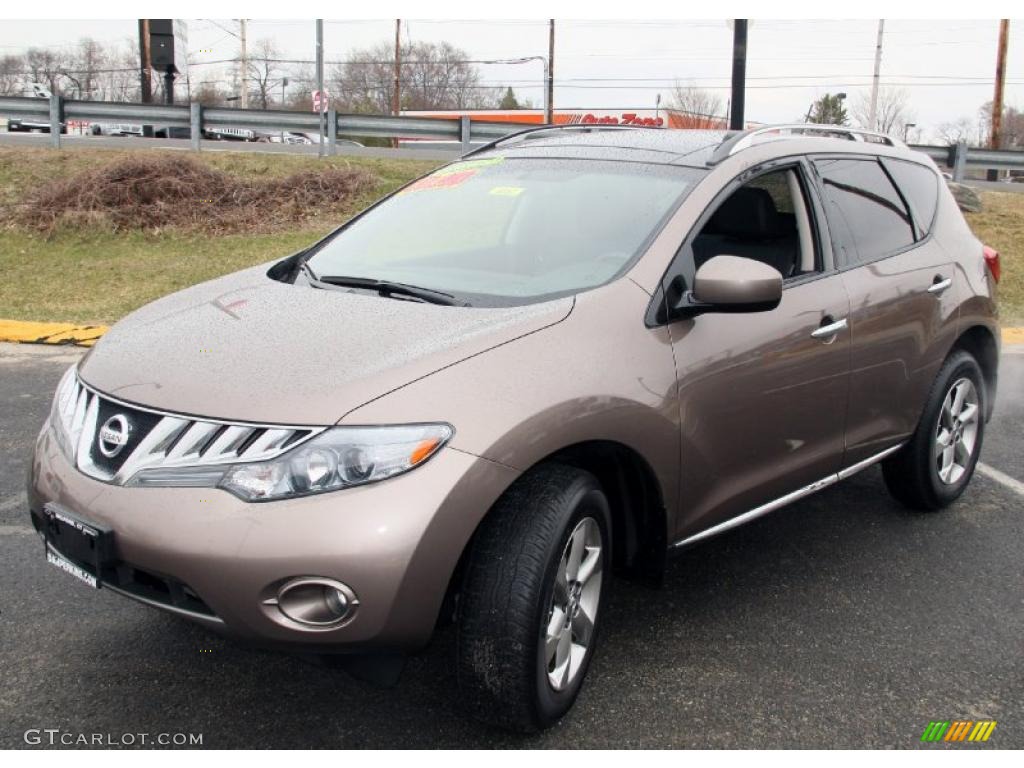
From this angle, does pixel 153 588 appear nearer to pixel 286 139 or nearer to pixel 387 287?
pixel 387 287

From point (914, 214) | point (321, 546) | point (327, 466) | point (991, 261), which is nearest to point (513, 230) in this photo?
point (327, 466)

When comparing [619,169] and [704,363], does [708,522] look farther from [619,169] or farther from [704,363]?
[619,169]

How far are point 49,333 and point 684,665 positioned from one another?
6.48 m

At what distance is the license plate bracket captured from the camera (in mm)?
2402

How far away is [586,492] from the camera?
2662 millimetres

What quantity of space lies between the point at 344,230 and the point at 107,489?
180cm

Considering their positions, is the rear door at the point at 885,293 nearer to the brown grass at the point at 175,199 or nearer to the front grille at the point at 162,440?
the front grille at the point at 162,440

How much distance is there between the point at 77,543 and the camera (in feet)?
8.16

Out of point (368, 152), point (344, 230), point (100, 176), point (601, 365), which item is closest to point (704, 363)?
point (601, 365)

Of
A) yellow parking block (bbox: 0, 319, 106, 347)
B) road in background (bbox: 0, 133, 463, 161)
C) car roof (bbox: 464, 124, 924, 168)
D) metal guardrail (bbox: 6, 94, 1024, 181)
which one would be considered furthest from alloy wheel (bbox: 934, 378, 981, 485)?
road in background (bbox: 0, 133, 463, 161)

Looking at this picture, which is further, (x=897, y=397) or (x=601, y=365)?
(x=897, y=397)

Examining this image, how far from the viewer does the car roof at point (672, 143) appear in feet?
12.0

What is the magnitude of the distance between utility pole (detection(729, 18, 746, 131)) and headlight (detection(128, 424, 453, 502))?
42.4ft

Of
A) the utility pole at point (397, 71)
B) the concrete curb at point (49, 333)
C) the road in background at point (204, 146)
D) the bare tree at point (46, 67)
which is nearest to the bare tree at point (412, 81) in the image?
the utility pole at point (397, 71)
